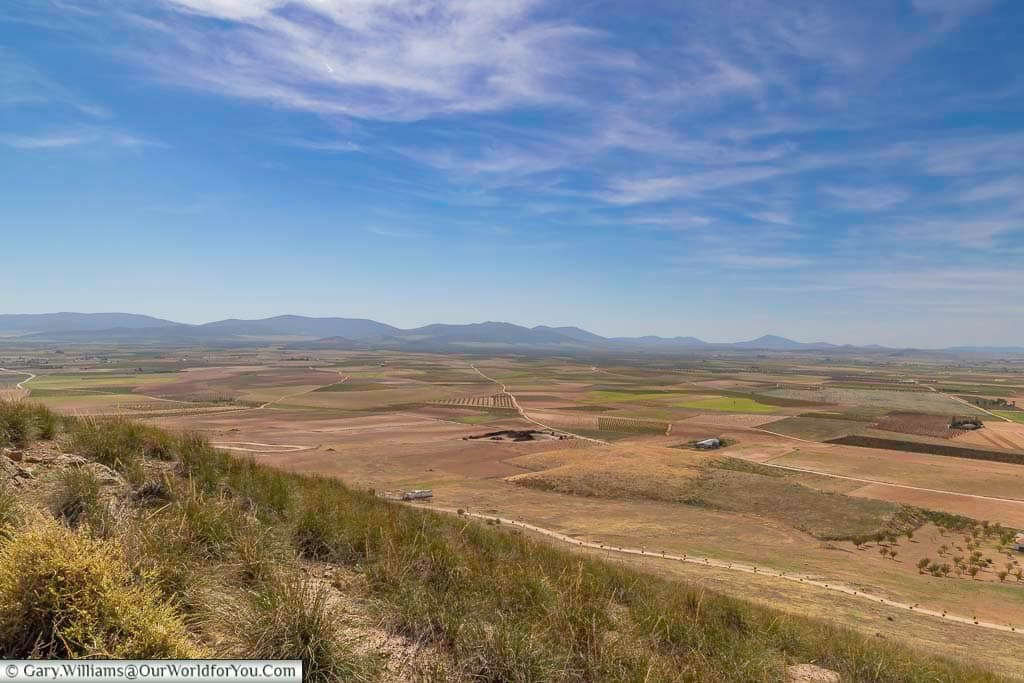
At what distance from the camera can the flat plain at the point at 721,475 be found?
22047 mm

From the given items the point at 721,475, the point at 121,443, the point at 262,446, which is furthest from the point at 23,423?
the point at 262,446

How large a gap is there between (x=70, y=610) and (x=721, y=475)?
4669cm

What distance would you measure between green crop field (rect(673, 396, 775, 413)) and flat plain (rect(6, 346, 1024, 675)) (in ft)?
2.28

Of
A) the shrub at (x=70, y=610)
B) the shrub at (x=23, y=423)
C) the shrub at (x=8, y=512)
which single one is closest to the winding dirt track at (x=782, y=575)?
the shrub at (x=23, y=423)

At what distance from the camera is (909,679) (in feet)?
26.2

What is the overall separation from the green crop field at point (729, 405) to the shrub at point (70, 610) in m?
99.9

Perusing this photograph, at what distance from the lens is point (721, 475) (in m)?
43.2

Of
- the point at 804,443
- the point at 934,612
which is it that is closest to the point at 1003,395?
the point at 804,443

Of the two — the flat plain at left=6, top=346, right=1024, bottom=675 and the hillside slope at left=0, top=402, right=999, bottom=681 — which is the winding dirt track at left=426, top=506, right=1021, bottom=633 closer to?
the flat plain at left=6, top=346, right=1024, bottom=675

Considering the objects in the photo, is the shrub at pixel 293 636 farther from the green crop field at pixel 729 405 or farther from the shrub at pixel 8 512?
the green crop field at pixel 729 405

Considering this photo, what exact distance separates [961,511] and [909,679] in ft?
127

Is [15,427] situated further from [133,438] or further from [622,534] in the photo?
[622,534]

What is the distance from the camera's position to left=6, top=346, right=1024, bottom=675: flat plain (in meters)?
22.0

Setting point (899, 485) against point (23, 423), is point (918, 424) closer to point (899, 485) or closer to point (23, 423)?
point (899, 485)
